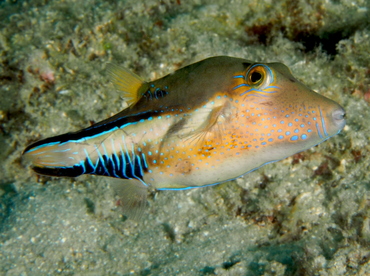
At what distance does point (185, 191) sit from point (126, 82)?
2.11m

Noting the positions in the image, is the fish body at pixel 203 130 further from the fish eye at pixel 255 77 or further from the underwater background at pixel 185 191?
the underwater background at pixel 185 191

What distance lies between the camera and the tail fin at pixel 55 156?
6.91 ft

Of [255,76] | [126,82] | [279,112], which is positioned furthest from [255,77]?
[126,82]

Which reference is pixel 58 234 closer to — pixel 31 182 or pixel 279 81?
pixel 31 182

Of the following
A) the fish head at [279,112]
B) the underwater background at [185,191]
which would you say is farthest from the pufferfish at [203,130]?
the underwater background at [185,191]

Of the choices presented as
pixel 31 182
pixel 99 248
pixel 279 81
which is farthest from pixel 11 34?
pixel 279 81

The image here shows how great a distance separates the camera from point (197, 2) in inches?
186

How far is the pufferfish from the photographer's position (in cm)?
195

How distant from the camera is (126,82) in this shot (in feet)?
7.66

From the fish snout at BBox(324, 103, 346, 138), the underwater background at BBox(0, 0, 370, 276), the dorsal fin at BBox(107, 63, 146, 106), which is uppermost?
the dorsal fin at BBox(107, 63, 146, 106)

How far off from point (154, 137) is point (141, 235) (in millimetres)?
2338

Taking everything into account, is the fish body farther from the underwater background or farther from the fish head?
the underwater background

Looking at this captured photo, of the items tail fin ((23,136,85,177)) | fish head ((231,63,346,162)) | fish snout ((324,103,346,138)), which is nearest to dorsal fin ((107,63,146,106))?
tail fin ((23,136,85,177))

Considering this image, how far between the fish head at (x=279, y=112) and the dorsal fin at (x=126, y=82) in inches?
32.6
